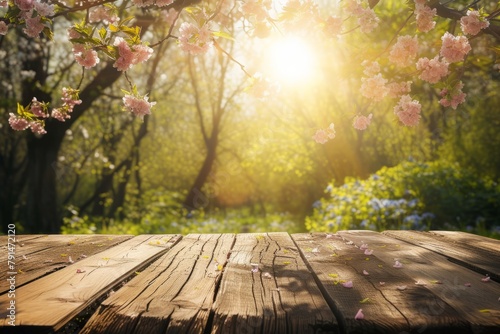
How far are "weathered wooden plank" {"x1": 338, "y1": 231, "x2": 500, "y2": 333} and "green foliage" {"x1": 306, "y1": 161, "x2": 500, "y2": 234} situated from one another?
216 inches

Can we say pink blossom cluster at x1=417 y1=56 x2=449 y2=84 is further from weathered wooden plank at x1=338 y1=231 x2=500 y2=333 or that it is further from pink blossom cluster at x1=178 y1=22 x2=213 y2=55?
pink blossom cluster at x1=178 y1=22 x2=213 y2=55

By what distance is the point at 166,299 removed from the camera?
1788mm

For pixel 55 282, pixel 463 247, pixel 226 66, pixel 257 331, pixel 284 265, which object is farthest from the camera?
pixel 226 66

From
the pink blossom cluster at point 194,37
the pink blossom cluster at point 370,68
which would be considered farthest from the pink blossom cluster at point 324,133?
the pink blossom cluster at point 194,37

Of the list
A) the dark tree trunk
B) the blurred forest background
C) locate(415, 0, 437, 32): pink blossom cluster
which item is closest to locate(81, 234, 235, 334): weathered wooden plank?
the blurred forest background

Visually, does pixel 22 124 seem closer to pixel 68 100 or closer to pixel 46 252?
pixel 68 100

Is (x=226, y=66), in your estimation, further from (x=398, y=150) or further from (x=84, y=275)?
(x=84, y=275)

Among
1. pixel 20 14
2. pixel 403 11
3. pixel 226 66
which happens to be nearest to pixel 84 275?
pixel 20 14

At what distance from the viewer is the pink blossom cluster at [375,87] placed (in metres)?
3.89

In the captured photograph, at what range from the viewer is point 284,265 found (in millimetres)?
2359

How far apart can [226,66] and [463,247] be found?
47.3ft

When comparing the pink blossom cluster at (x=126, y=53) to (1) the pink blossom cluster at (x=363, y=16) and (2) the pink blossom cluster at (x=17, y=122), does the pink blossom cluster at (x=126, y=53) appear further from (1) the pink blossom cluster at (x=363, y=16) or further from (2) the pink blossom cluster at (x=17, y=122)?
(1) the pink blossom cluster at (x=363, y=16)

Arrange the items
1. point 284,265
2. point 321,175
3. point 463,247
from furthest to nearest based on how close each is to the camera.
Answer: point 321,175, point 463,247, point 284,265

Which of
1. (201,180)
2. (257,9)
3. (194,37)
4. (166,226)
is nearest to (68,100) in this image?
(194,37)
